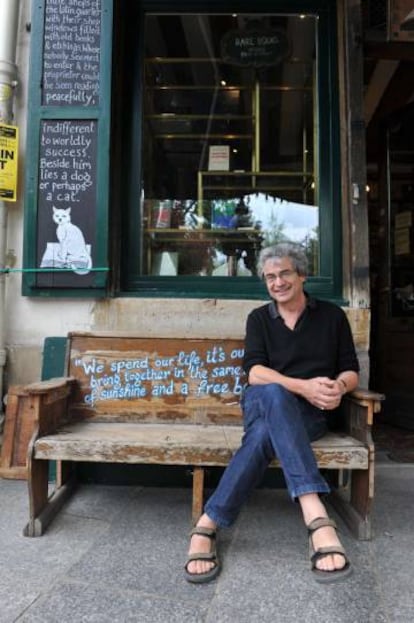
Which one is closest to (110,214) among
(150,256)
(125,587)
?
(150,256)

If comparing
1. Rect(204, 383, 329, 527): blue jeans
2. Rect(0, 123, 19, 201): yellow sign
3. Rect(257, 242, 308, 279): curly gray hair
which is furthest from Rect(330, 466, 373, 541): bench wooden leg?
Rect(0, 123, 19, 201): yellow sign

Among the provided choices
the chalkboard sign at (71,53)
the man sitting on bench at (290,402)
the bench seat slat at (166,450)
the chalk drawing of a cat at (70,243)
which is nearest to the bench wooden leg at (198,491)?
the bench seat slat at (166,450)

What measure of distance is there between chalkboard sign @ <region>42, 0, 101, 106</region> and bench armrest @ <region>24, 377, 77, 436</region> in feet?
5.49

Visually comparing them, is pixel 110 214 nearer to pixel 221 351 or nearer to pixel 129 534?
pixel 221 351

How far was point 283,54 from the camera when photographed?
385cm

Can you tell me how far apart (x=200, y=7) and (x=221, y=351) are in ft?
7.56

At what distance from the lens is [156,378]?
119 inches

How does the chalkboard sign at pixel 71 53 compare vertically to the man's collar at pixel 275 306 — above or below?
above

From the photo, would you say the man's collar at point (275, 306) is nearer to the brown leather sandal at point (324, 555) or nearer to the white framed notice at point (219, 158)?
the brown leather sandal at point (324, 555)

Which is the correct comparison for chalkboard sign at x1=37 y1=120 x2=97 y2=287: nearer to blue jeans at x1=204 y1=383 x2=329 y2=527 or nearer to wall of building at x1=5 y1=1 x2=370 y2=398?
wall of building at x1=5 y1=1 x2=370 y2=398

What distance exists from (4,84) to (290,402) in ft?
8.38

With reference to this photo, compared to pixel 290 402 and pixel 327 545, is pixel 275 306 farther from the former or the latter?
pixel 327 545

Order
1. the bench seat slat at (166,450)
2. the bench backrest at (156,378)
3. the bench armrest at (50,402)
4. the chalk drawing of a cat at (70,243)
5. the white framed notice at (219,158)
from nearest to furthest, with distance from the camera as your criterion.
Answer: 1. the bench seat slat at (166,450)
2. the bench armrest at (50,402)
3. the bench backrest at (156,378)
4. the chalk drawing of a cat at (70,243)
5. the white framed notice at (219,158)

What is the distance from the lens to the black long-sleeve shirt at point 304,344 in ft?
8.52
